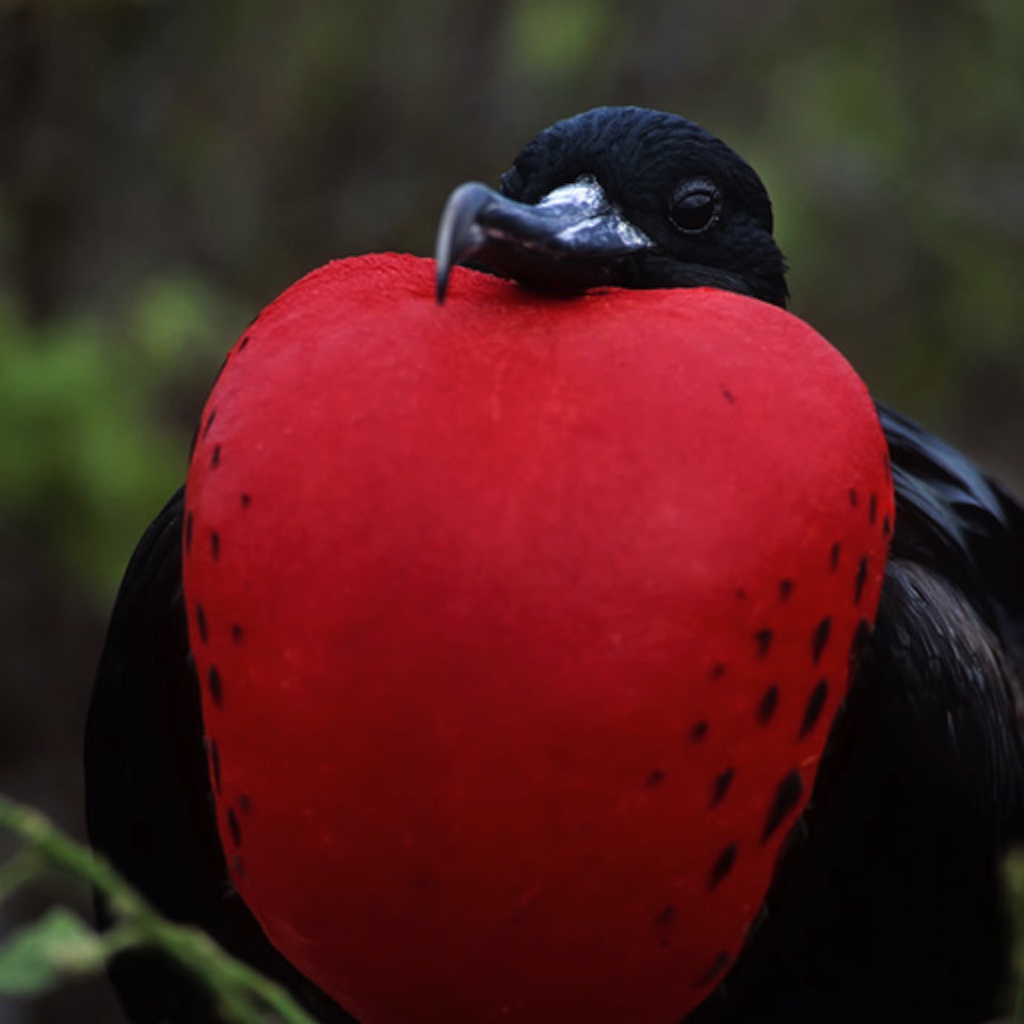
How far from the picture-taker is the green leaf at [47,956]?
1.91 feet

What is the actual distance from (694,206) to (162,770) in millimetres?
593

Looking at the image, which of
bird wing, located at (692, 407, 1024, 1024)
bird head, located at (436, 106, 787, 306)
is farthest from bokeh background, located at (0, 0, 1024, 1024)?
bird wing, located at (692, 407, 1024, 1024)

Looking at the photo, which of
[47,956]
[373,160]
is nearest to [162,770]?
[47,956]

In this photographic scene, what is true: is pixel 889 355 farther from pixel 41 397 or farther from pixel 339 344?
pixel 339 344

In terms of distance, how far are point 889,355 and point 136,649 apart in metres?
2.70

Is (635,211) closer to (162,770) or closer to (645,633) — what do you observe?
(645,633)

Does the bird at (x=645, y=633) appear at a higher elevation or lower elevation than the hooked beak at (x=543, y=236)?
lower

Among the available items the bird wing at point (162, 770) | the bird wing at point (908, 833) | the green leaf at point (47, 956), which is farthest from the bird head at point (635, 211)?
the green leaf at point (47, 956)

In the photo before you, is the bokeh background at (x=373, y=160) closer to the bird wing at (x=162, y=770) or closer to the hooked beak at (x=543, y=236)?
the bird wing at (x=162, y=770)

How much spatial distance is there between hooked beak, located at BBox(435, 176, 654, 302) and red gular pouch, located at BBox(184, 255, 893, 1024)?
4 centimetres

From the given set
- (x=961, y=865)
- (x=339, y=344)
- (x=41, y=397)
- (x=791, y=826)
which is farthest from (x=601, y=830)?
(x=41, y=397)

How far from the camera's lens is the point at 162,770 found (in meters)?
1.44

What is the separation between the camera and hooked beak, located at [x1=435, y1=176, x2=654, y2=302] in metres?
1.02

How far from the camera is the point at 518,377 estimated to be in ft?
3.15
